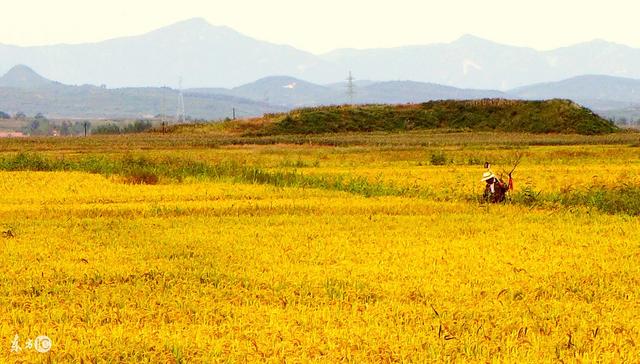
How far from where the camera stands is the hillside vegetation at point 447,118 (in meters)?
92.6

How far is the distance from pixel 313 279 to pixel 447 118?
9071 centimetres

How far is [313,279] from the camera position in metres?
14.5

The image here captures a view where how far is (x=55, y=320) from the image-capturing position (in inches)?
456

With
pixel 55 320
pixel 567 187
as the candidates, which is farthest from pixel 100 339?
pixel 567 187

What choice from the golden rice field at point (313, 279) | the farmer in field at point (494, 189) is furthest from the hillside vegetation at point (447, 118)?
the golden rice field at point (313, 279)

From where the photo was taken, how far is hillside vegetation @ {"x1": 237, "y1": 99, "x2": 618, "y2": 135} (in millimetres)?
92625

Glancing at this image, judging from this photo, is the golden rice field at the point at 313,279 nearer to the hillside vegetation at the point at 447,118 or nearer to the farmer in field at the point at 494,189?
the farmer in field at the point at 494,189

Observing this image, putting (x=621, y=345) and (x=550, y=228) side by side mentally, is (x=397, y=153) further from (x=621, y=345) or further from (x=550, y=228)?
(x=621, y=345)

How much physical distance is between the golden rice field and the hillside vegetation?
67.4 m

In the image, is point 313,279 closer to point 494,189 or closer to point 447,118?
point 494,189

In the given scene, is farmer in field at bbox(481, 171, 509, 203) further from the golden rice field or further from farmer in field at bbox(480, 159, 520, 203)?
the golden rice field

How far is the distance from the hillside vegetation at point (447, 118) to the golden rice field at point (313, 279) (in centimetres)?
6741

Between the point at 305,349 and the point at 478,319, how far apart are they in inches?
129

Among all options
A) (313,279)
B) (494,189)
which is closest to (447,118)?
(494,189)
